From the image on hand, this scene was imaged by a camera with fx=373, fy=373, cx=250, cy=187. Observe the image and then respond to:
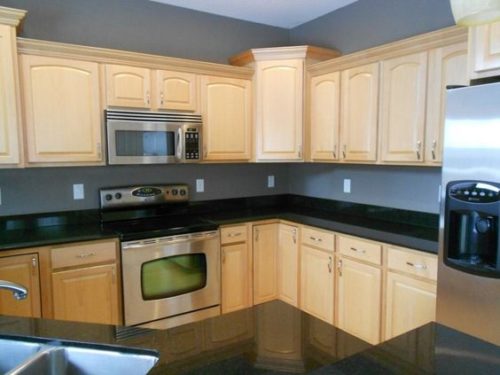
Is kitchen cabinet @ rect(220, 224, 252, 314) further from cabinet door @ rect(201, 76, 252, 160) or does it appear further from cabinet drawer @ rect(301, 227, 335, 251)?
cabinet door @ rect(201, 76, 252, 160)

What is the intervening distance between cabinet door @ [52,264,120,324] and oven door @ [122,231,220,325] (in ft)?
0.30

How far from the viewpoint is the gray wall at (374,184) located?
276 cm

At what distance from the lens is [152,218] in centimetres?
320

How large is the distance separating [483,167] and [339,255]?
1.25 metres

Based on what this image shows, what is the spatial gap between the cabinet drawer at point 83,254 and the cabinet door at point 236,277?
0.90 metres

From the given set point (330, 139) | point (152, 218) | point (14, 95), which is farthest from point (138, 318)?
point (330, 139)

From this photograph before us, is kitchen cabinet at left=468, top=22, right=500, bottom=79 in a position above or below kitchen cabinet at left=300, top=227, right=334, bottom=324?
above

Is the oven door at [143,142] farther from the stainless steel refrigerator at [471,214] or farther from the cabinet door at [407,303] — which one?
the stainless steel refrigerator at [471,214]

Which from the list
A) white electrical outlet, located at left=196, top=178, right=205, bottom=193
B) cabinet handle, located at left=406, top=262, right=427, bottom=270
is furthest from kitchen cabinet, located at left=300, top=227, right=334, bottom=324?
white electrical outlet, located at left=196, top=178, right=205, bottom=193

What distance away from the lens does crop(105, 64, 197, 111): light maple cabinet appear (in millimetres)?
2768

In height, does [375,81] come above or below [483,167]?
above

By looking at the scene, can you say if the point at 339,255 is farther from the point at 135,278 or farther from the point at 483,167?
the point at 135,278

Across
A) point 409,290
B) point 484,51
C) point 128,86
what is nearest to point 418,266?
point 409,290

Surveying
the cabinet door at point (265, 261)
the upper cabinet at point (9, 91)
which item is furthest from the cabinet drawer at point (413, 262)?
the upper cabinet at point (9, 91)
